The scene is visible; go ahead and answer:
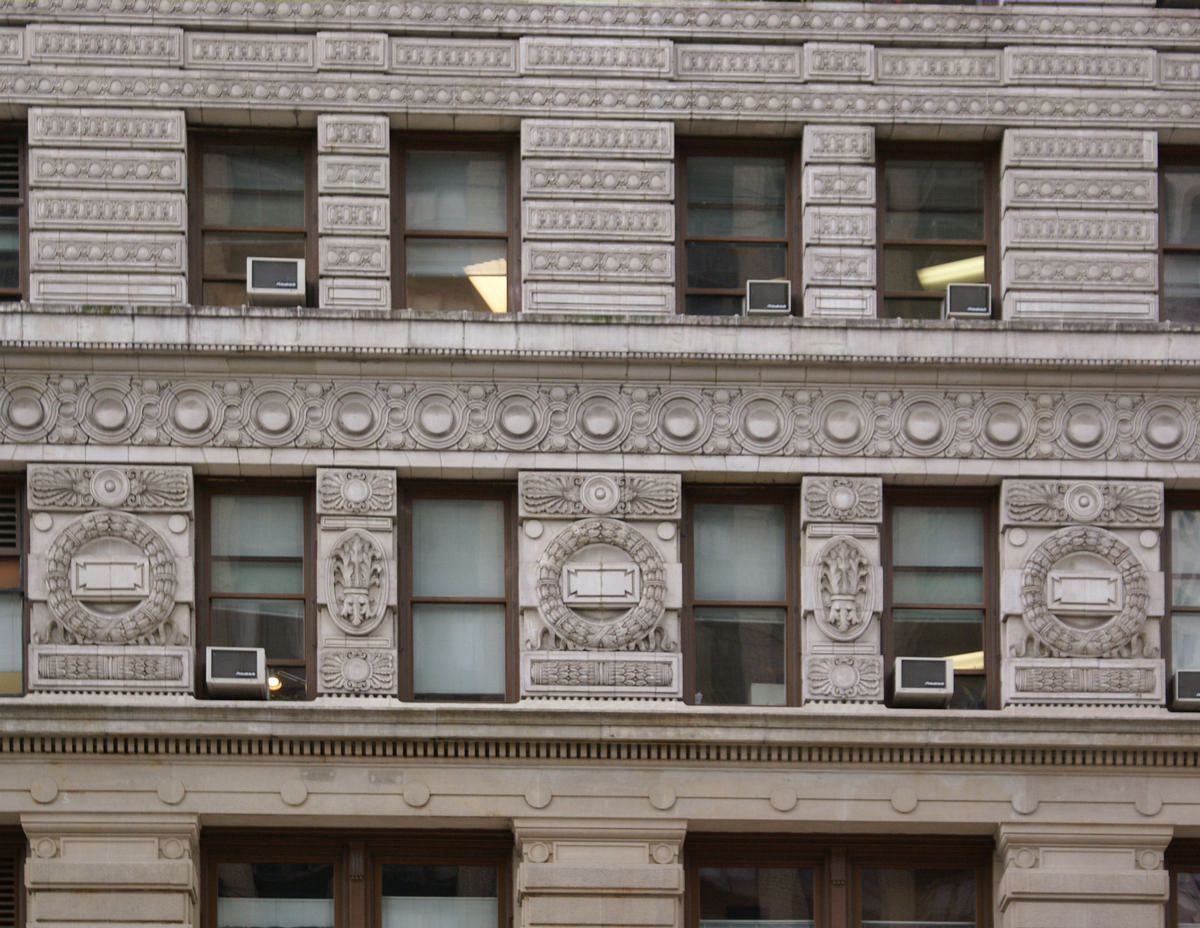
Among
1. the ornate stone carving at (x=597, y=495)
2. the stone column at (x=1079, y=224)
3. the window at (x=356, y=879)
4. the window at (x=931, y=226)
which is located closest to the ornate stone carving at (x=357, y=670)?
the window at (x=356, y=879)

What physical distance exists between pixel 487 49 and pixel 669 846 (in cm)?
838

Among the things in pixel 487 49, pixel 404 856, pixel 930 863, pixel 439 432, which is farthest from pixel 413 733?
pixel 487 49

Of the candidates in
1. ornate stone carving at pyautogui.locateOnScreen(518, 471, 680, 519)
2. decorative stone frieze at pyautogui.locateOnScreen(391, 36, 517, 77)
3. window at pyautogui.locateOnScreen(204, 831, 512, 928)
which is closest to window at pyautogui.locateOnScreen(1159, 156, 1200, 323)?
ornate stone carving at pyautogui.locateOnScreen(518, 471, 680, 519)

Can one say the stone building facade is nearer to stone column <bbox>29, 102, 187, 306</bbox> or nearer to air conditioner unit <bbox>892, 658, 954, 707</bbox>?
stone column <bbox>29, 102, 187, 306</bbox>

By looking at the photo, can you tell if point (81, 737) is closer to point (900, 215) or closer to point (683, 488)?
point (683, 488)

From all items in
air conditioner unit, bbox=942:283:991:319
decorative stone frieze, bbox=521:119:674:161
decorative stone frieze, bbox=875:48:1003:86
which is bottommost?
air conditioner unit, bbox=942:283:991:319

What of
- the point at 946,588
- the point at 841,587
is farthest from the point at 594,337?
the point at 946,588

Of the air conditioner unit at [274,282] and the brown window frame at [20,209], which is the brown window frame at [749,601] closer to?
the air conditioner unit at [274,282]

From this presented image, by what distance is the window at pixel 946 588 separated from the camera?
24875mm

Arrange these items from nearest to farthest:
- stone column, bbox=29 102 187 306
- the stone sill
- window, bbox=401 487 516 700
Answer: the stone sill → window, bbox=401 487 516 700 → stone column, bbox=29 102 187 306

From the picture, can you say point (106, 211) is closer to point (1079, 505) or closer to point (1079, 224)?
point (1079, 224)

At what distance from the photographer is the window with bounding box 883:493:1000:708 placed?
2488cm

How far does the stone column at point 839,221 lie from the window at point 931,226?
399 millimetres

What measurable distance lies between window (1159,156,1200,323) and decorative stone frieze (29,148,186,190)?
10237 mm
